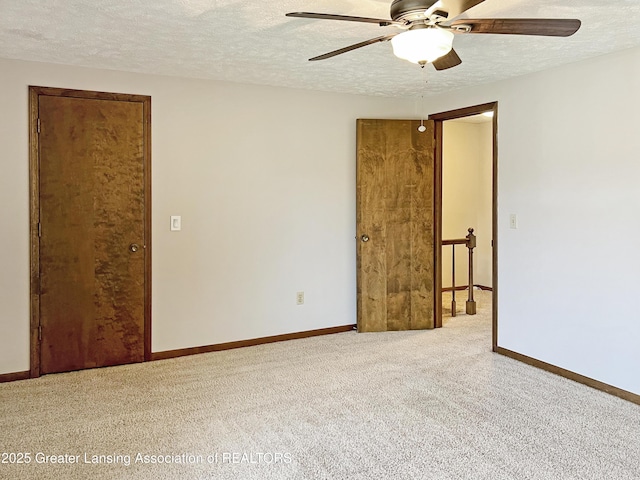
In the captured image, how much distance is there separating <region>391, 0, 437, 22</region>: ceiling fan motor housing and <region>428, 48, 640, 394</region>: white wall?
5.99 ft

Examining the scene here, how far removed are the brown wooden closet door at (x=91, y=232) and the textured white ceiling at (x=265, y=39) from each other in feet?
1.46

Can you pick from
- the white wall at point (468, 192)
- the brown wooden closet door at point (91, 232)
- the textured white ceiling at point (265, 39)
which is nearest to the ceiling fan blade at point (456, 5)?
the textured white ceiling at point (265, 39)

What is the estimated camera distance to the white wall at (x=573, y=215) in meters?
3.21

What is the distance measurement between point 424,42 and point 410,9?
0.61 feet

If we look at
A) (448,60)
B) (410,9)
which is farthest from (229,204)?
(410,9)

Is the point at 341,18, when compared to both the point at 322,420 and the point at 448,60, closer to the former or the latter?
the point at 448,60

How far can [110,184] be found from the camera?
3.81m

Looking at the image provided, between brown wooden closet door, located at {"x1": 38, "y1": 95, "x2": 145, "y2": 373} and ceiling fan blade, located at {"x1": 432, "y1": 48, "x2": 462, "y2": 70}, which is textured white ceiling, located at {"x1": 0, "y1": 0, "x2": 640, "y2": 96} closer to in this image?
ceiling fan blade, located at {"x1": 432, "y1": 48, "x2": 462, "y2": 70}

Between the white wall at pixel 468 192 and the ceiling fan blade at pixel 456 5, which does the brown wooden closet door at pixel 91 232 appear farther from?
the white wall at pixel 468 192

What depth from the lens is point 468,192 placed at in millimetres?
7227

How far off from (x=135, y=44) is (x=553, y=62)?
283 cm

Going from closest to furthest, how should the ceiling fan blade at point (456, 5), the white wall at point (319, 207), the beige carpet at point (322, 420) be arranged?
1. the ceiling fan blade at point (456, 5)
2. the beige carpet at point (322, 420)
3. the white wall at point (319, 207)

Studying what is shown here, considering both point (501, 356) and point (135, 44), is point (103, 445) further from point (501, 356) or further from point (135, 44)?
point (501, 356)

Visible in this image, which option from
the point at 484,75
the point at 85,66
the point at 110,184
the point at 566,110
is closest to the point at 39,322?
the point at 110,184
